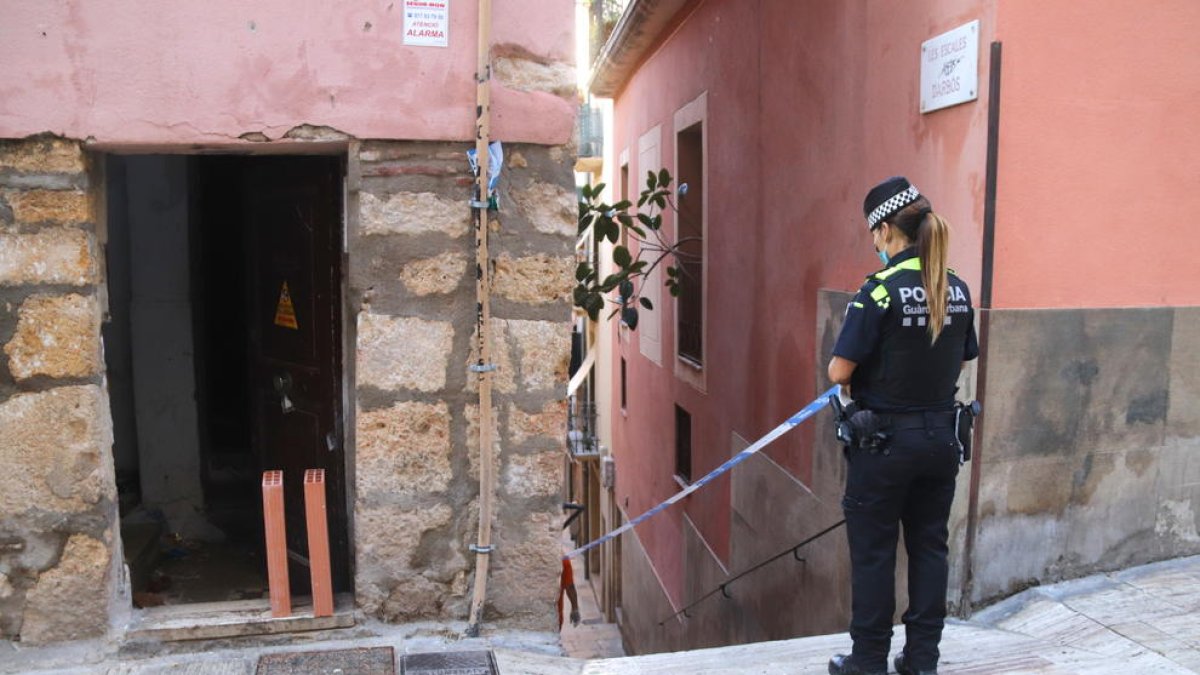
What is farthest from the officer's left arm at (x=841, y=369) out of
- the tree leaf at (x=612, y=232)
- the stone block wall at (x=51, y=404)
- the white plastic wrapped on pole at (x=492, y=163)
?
the tree leaf at (x=612, y=232)

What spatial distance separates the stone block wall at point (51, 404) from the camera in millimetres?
3227

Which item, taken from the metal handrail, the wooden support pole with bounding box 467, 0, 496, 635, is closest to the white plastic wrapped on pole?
the wooden support pole with bounding box 467, 0, 496, 635

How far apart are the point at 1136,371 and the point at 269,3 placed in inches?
145

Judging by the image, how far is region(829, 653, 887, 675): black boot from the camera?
10.7 ft

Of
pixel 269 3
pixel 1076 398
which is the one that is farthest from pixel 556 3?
pixel 1076 398

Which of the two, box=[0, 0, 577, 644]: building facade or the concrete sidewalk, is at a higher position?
box=[0, 0, 577, 644]: building facade

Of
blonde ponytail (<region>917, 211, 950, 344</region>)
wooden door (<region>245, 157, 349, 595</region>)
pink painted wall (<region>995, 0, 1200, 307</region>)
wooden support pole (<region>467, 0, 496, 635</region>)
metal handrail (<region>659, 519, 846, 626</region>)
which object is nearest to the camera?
blonde ponytail (<region>917, 211, 950, 344</region>)

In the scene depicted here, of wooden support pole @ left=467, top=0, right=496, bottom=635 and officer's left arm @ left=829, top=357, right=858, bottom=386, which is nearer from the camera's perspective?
officer's left arm @ left=829, top=357, right=858, bottom=386

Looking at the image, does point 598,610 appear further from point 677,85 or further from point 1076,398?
point 1076,398

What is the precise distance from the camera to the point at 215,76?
3.29 m

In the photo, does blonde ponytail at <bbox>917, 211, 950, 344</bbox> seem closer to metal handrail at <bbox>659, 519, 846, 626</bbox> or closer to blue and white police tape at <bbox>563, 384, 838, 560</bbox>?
blue and white police tape at <bbox>563, 384, 838, 560</bbox>

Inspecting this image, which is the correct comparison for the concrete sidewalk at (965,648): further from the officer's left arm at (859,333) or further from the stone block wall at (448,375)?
the officer's left arm at (859,333)

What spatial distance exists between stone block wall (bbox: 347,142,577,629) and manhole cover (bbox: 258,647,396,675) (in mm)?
201

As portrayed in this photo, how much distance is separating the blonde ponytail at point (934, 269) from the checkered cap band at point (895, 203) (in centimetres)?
9
